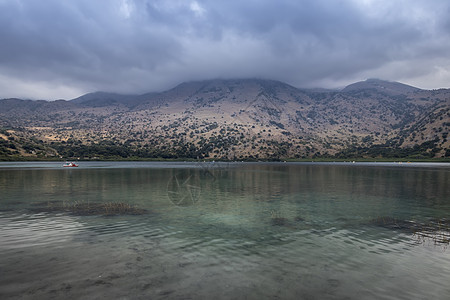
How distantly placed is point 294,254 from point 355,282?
4.81 meters

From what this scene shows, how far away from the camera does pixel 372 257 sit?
1798cm

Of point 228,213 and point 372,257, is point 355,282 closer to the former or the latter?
point 372,257

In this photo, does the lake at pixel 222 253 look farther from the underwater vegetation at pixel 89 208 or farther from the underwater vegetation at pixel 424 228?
the underwater vegetation at pixel 89 208

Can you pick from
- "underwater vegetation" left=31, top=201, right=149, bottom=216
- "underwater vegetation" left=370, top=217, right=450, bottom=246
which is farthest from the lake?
"underwater vegetation" left=31, top=201, right=149, bottom=216

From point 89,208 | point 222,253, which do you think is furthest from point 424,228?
point 89,208

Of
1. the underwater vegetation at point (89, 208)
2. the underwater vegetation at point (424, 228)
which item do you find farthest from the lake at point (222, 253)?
the underwater vegetation at point (89, 208)

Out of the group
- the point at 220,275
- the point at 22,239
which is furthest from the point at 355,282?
the point at 22,239

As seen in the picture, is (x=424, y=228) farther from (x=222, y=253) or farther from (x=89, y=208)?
(x=89, y=208)

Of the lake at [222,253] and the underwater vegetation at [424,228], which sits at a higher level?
the lake at [222,253]

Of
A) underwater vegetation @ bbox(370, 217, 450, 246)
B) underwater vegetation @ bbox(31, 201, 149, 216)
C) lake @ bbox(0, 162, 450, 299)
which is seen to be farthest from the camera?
underwater vegetation @ bbox(31, 201, 149, 216)

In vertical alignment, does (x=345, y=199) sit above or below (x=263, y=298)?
below

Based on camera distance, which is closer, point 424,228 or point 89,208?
point 424,228

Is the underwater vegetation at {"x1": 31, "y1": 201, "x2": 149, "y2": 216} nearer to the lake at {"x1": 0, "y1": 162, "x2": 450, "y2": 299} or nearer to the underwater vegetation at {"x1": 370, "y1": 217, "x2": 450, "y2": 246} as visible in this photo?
the lake at {"x1": 0, "y1": 162, "x2": 450, "y2": 299}

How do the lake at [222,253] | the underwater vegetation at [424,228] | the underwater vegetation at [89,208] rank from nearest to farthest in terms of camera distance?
the lake at [222,253] → the underwater vegetation at [424,228] → the underwater vegetation at [89,208]
